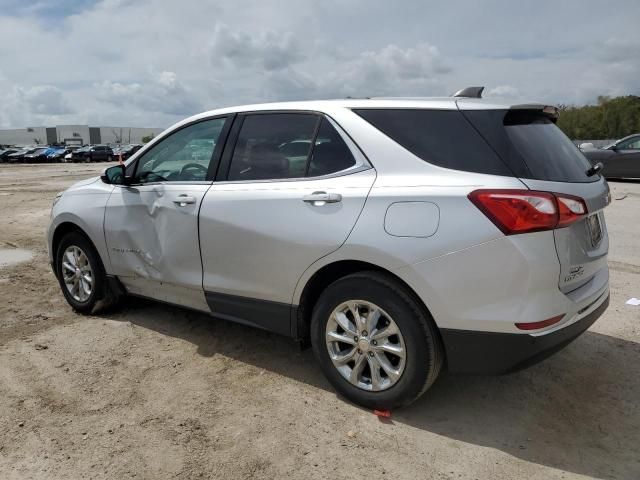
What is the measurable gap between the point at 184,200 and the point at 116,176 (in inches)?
39.3

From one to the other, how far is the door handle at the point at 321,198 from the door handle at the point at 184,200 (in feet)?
3.21

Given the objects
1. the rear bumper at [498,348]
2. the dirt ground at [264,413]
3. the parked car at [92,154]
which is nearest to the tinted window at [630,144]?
the dirt ground at [264,413]

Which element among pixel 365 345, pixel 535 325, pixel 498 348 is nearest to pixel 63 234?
pixel 365 345

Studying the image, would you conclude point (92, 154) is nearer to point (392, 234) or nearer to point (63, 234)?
point (63, 234)

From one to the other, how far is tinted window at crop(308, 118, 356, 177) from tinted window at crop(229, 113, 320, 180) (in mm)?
65

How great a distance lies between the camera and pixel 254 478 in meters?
2.67

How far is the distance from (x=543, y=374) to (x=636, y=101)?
226 ft

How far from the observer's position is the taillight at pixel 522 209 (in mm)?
2680

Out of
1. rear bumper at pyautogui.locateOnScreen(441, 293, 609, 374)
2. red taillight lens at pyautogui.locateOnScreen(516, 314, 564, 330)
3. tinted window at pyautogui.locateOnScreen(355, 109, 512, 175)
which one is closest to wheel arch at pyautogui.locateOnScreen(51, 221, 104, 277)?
tinted window at pyautogui.locateOnScreen(355, 109, 512, 175)

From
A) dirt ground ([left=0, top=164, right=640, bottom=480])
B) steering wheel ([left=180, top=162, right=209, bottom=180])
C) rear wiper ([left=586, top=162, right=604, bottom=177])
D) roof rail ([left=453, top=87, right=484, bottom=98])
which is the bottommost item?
dirt ground ([left=0, top=164, right=640, bottom=480])

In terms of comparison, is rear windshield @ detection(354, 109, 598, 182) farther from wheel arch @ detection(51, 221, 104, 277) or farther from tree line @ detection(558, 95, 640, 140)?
tree line @ detection(558, 95, 640, 140)

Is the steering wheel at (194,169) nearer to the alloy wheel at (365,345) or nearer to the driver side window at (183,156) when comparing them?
the driver side window at (183,156)

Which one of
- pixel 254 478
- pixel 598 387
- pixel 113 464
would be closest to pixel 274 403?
pixel 254 478

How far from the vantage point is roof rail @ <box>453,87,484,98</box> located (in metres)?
3.36
